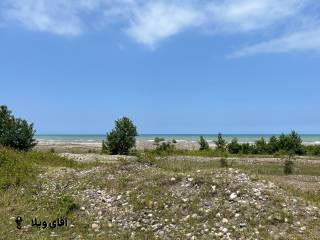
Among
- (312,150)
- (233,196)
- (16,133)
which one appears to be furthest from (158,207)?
(312,150)

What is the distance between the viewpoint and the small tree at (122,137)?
5288 cm

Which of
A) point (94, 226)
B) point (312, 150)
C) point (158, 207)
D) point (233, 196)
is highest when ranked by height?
point (312, 150)

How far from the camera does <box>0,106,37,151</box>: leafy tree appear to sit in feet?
137

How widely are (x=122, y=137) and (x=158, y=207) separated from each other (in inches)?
1484

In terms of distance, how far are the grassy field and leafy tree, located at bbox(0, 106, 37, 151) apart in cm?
2254

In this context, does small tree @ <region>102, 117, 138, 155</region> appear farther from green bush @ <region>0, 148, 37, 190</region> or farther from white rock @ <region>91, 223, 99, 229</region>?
white rock @ <region>91, 223, 99, 229</region>

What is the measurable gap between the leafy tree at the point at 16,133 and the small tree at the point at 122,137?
11.8 metres

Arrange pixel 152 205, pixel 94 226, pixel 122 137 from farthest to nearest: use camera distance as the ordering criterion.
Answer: pixel 122 137, pixel 152 205, pixel 94 226

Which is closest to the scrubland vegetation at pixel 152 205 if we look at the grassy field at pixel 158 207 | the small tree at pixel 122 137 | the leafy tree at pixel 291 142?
the grassy field at pixel 158 207

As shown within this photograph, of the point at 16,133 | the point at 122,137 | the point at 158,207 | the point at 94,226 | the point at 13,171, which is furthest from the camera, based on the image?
the point at 122,137

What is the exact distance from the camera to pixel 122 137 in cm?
5291

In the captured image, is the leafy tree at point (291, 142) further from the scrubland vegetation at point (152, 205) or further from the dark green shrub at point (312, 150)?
the scrubland vegetation at point (152, 205)

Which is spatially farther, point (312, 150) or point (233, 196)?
point (312, 150)

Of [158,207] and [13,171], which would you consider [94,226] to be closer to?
[158,207]
